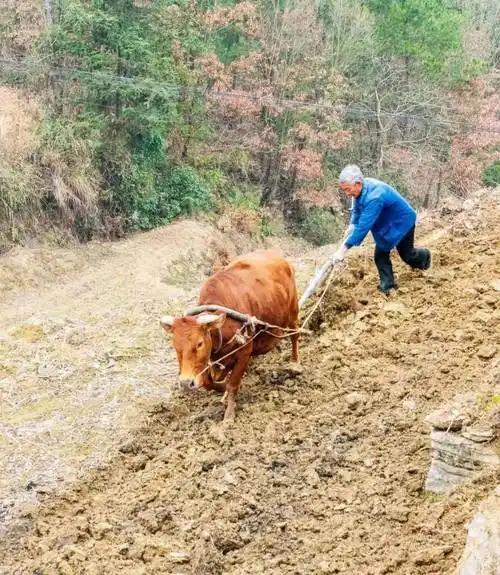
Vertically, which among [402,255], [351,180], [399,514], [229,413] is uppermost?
[351,180]

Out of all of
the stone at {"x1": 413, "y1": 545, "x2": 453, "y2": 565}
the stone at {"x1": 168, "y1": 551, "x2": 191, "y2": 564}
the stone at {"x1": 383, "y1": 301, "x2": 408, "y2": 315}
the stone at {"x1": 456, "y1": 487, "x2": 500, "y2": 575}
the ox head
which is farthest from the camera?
the stone at {"x1": 383, "y1": 301, "x2": 408, "y2": 315}

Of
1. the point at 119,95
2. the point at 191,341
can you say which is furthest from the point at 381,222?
the point at 119,95

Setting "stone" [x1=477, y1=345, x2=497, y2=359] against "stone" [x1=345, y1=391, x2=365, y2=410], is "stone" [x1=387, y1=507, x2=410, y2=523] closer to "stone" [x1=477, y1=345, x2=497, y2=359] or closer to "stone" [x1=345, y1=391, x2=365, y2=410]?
"stone" [x1=345, y1=391, x2=365, y2=410]

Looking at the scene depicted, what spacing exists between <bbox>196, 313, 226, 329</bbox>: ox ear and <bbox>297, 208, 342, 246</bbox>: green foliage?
20404mm

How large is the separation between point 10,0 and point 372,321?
16.7 metres

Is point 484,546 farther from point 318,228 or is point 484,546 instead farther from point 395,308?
point 318,228

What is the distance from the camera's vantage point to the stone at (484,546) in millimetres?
3236

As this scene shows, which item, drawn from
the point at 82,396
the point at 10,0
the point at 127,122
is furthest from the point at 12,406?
the point at 10,0

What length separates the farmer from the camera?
7.93 metres

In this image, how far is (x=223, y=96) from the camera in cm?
2291

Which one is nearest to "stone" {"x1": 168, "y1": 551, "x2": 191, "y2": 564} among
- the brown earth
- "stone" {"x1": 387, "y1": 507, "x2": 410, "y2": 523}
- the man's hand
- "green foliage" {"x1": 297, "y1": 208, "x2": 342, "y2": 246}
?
the brown earth

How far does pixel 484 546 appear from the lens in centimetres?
333

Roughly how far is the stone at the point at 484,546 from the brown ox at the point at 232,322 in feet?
9.98

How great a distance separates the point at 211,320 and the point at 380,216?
318 cm
